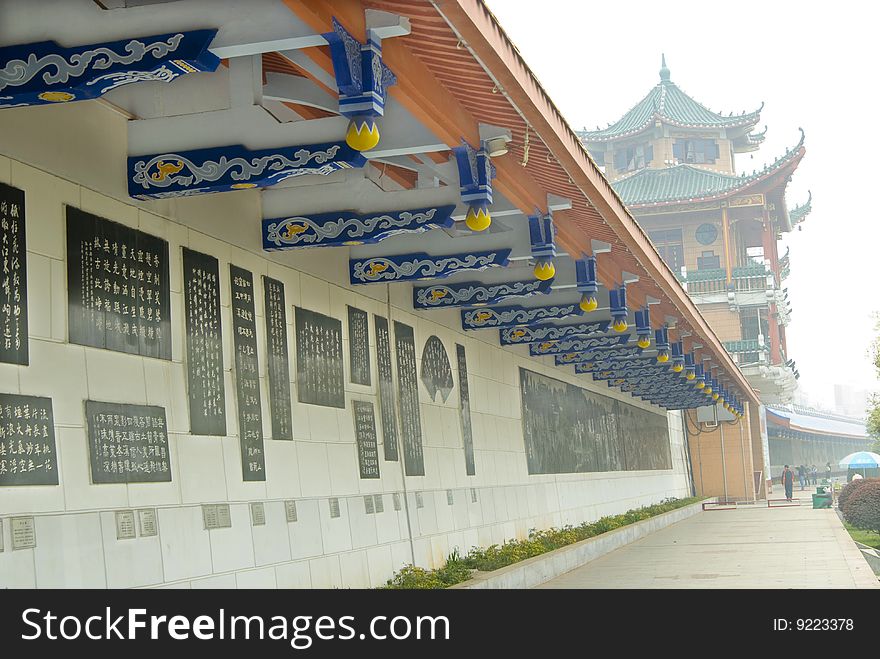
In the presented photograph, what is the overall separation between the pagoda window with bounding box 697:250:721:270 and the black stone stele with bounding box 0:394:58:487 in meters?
40.3

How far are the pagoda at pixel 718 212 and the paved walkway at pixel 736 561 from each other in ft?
67.8

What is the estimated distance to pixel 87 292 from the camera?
6.27 metres

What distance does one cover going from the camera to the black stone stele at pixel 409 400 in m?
11.1

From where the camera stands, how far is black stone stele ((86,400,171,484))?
20.2ft

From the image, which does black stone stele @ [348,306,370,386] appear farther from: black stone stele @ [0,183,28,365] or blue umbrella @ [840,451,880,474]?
blue umbrella @ [840,451,880,474]

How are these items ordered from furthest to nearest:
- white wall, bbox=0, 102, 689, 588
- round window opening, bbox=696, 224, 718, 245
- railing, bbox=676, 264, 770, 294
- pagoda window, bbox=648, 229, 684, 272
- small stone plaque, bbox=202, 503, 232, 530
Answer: pagoda window, bbox=648, 229, 684, 272
round window opening, bbox=696, 224, 718, 245
railing, bbox=676, 264, 770, 294
small stone plaque, bbox=202, 503, 232, 530
white wall, bbox=0, 102, 689, 588

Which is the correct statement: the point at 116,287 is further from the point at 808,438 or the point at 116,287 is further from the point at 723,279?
the point at 808,438

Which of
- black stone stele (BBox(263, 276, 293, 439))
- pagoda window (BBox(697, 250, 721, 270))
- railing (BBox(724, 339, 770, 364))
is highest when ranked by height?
pagoda window (BBox(697, 250, 721, 270))

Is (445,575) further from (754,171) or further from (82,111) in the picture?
(754,171)

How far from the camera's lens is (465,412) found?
1331 centimetres

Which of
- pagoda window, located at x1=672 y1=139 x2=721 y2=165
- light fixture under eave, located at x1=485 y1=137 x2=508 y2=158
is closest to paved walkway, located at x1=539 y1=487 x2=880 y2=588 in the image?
light fixture under eave, located at x1=485 y1=137 x2=508 y2=158

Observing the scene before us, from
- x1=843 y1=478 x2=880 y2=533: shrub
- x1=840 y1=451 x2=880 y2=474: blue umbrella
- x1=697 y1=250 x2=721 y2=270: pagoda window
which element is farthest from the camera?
x1=697 y1=250 x2=721 y2=270: pagoda window

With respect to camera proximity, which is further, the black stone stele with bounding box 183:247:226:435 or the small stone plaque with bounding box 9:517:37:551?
the black stone stele with bounding box 183:247:226:435

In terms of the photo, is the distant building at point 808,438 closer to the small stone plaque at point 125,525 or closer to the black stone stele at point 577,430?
the black stone stele at point 577,430
